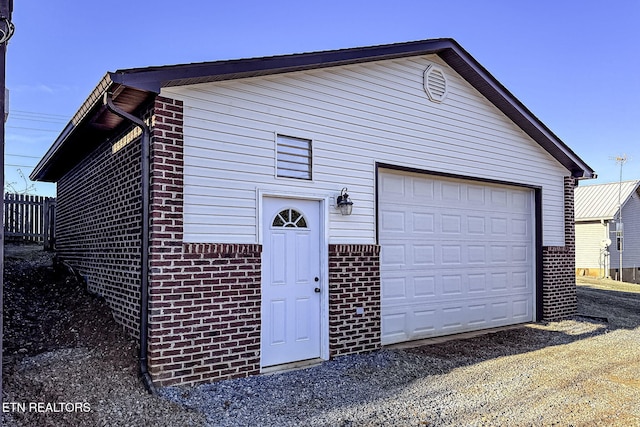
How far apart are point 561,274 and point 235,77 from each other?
7903 mm

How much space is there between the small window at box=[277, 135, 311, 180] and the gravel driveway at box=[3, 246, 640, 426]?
97.8 inches

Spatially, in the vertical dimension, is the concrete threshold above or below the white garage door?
below

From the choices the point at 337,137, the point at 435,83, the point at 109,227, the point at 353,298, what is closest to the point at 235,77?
the point at 337,137

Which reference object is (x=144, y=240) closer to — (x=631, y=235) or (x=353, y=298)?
(x=353, y=298)

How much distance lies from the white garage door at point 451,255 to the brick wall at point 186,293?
2.61 m

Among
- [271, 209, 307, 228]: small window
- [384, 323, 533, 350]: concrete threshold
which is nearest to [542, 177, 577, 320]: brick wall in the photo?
[384, 323, 533, 350]: concrete threshold

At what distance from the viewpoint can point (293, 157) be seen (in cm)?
609

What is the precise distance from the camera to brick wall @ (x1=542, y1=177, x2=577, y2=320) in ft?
31.0

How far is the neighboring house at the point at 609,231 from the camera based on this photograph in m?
22.7

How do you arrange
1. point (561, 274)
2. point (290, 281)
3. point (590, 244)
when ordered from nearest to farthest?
point (290, 281) < point (561, 274) < point (590, 244)

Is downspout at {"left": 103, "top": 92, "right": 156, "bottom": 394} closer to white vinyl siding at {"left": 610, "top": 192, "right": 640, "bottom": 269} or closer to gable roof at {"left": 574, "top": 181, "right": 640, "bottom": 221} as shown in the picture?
gable roof at {"left": 574, "top": 181, "right": 640, "bottom": 221}

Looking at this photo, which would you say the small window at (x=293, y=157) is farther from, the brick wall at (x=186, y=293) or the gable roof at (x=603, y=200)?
the gable roof at (x=603, y=200)

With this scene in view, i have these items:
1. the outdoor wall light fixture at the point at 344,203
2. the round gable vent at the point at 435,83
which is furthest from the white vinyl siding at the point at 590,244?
the outdoor wall light fixture at the point at 344,203

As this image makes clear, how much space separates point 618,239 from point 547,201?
17175 mm
